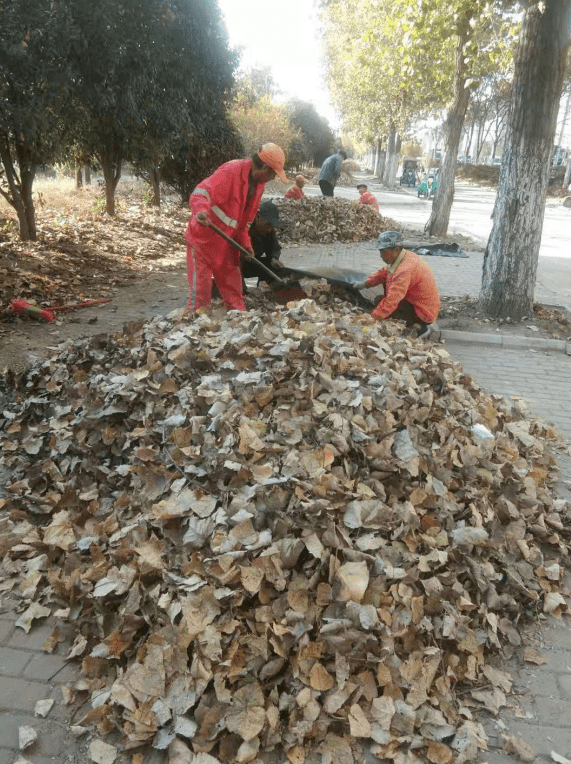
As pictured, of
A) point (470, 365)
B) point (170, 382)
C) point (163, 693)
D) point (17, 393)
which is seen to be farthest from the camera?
point (470, 365)

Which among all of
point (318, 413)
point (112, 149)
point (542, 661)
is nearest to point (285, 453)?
point (318, 413)

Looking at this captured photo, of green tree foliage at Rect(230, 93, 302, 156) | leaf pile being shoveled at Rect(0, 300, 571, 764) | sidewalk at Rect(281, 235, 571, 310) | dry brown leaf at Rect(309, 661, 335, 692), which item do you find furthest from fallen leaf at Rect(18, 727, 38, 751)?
green tree foliage at Rect(230, 93, 302, 156)

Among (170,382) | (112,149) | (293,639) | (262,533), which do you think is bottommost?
(293,639)

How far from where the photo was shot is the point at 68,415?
3.77 meters

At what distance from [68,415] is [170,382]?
75 centimetres

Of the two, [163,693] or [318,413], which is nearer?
[163,693]

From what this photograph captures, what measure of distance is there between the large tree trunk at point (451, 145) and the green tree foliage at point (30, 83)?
22.2 ft

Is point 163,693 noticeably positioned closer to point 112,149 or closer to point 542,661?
point 542,661

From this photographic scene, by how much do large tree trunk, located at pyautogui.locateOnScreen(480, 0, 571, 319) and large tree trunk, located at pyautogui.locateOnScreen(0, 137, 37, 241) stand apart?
6.72 metres

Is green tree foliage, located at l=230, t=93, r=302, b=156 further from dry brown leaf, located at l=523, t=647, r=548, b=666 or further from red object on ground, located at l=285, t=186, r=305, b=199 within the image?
dry brown leaf, located at l=523, t=647, r=548, b=666

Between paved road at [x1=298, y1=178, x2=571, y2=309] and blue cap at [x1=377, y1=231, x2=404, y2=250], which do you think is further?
paved road at [x1=298, y1=178, x2=571, y2=309]

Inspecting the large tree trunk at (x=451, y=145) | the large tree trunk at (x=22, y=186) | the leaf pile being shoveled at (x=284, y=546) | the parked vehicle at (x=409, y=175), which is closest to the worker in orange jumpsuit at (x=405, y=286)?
the leaf pile being shoveled at (x=284, y=546)

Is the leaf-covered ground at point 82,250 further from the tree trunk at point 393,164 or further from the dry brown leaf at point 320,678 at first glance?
the tree trunk at point 393,164

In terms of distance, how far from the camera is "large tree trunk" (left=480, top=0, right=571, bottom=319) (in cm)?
614
